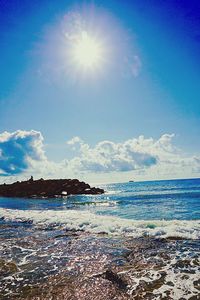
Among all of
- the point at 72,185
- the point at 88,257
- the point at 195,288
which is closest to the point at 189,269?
the point at 195,288

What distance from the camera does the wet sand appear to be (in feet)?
29.4

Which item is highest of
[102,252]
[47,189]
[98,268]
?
[47,189]

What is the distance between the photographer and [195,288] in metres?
9.16

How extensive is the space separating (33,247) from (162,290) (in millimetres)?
8353

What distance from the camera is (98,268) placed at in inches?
442

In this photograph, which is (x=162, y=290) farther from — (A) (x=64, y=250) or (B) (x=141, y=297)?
(A) (x=64, y=250)

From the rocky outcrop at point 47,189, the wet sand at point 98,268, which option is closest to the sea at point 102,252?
the wet sand at point 98,268

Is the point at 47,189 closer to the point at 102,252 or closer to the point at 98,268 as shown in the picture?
the point at 102,252

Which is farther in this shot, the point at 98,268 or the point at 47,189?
the point at 47,189

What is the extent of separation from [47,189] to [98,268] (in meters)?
65.7

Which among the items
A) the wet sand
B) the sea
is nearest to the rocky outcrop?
the sea

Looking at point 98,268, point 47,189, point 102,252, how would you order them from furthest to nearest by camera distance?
point 47,189 → point 102,252 → point 98,268

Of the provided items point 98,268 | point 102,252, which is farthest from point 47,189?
point 98,268

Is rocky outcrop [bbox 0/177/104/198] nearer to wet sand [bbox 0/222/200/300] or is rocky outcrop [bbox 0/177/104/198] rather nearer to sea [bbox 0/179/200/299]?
sea [bbox 0/179/200/299]
